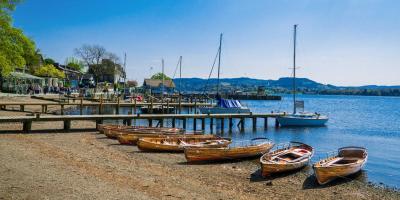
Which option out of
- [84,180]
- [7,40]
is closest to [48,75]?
[7,40]

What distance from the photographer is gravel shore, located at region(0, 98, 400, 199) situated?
12491mm

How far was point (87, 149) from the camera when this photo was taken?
2178 centimetres

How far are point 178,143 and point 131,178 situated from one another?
950 centimetres

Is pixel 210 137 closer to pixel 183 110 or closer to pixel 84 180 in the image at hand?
pixel 84 180

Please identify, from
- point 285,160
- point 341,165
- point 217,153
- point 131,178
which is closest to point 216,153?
point 217,153

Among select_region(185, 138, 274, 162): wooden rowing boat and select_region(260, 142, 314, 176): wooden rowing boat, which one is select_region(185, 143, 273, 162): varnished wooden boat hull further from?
select_region(260, 142, 314, 176): wooden rowing boat

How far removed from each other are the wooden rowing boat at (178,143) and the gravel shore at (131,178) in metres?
0.60

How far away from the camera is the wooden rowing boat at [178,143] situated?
23.3 meters

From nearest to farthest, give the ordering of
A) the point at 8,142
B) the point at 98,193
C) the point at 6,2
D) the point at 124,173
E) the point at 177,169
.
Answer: the point at 98,193
the point at 124,173
the point at 177,169
the point at 8,142
the point at 6,2

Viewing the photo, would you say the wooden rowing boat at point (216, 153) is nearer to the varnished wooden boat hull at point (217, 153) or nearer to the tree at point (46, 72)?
the varnished wooden boat hull at point (217, 153)

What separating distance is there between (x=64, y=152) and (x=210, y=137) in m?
9.62

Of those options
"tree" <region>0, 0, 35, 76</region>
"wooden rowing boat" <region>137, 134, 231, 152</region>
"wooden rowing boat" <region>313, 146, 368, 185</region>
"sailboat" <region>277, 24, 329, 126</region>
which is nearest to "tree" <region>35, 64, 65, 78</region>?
"tree" <region>0, 0, 35, 76</region>

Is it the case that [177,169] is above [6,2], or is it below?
below

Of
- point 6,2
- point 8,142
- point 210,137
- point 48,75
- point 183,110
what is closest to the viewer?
point 8,142
